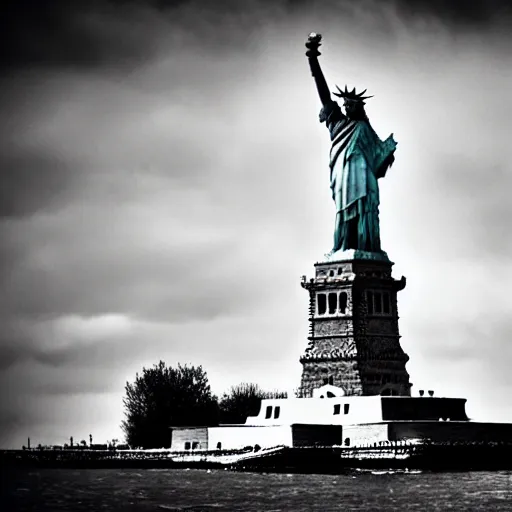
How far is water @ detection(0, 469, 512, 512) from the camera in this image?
92.5m

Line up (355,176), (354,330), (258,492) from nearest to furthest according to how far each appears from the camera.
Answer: (258,492) < (354,330) < (355,176)

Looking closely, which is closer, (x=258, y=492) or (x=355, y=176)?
(x=258, y=492)

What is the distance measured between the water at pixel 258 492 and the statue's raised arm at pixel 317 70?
2935 cm

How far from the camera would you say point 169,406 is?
15850cm

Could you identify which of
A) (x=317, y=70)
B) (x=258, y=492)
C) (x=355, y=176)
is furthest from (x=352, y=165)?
(x=258, y=492)

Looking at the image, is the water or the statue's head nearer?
the water

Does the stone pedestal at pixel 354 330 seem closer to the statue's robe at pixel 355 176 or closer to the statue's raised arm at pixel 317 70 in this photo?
the statue's robe at pixel 355 176

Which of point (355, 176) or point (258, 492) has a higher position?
Result: point (355, 176)

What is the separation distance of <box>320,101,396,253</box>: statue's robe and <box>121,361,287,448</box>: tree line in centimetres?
2952

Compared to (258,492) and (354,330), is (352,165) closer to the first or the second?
(354,330)

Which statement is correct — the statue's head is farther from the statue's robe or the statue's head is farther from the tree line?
the tree line

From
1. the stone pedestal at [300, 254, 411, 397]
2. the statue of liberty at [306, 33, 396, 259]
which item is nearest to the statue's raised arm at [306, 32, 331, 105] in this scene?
the statue of liberty at [306, 33, 396, 259]

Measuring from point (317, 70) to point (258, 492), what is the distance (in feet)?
138

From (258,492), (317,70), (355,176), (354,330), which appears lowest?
(258,492)
